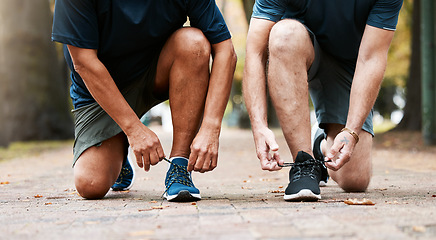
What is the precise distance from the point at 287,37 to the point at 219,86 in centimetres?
52

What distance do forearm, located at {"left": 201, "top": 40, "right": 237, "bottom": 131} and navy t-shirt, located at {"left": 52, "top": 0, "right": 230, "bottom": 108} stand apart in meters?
0.11

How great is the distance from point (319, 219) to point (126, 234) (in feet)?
2.77

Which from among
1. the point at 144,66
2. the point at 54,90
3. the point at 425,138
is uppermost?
the point at 144,66

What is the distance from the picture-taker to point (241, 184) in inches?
188

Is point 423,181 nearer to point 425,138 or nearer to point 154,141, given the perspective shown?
point 154,141

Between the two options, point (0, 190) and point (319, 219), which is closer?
point (319, 219)

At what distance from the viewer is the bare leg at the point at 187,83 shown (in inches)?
140

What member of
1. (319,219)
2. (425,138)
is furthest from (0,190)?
(425,138)

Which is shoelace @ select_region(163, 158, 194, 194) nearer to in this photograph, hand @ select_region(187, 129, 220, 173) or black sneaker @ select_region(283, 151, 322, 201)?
hand @ select_region(187, 129, 220, 173)

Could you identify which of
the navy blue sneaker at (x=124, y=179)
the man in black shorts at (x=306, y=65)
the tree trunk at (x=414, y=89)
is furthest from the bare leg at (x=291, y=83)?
the tree trunk at (x=414, y=89)

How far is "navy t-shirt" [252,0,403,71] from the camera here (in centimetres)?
355

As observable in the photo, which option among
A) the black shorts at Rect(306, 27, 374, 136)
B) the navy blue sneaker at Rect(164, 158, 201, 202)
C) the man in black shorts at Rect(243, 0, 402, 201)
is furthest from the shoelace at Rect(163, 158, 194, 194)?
the black shorts at Rect(306, 27, 374, 136)

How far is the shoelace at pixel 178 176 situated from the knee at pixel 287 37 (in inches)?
36.0

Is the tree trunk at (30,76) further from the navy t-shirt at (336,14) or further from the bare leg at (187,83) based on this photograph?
the navy t-shirt at (336,14)
